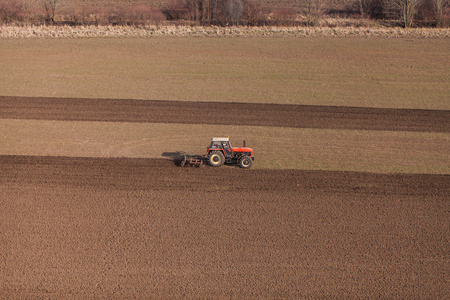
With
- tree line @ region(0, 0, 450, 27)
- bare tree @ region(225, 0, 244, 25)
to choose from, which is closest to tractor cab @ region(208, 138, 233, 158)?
tree line @ region(0, 0, 450, 27)

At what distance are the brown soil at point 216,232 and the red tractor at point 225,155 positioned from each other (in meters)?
0.42

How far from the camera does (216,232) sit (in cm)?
1667

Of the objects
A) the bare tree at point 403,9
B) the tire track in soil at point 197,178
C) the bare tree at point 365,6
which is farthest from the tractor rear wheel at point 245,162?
the bare tree at point 365,6

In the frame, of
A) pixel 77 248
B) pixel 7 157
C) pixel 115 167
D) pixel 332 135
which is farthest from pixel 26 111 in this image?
pixel 332 135

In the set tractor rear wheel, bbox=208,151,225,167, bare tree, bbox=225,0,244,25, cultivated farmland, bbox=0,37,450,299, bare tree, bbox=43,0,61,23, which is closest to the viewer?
cultivated farmland, bbox=0,37,450,299

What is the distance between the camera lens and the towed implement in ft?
70.0

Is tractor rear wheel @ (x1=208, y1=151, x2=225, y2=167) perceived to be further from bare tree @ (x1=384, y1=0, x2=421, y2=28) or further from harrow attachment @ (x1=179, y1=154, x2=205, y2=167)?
bare tree @ (x1=384, y1=0, x2=421, y2=28)

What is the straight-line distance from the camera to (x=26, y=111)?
29594 mm

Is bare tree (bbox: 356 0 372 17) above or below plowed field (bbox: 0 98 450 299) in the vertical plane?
above

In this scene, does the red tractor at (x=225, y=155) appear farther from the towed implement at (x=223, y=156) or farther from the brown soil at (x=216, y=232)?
the brown soil at (x=216, y=232)

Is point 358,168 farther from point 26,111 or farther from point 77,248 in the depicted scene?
point 26,111

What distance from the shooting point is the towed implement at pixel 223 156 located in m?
21.3

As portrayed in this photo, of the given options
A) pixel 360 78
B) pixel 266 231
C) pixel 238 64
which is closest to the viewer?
pixel 266 231

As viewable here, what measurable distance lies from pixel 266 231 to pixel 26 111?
20526mm
